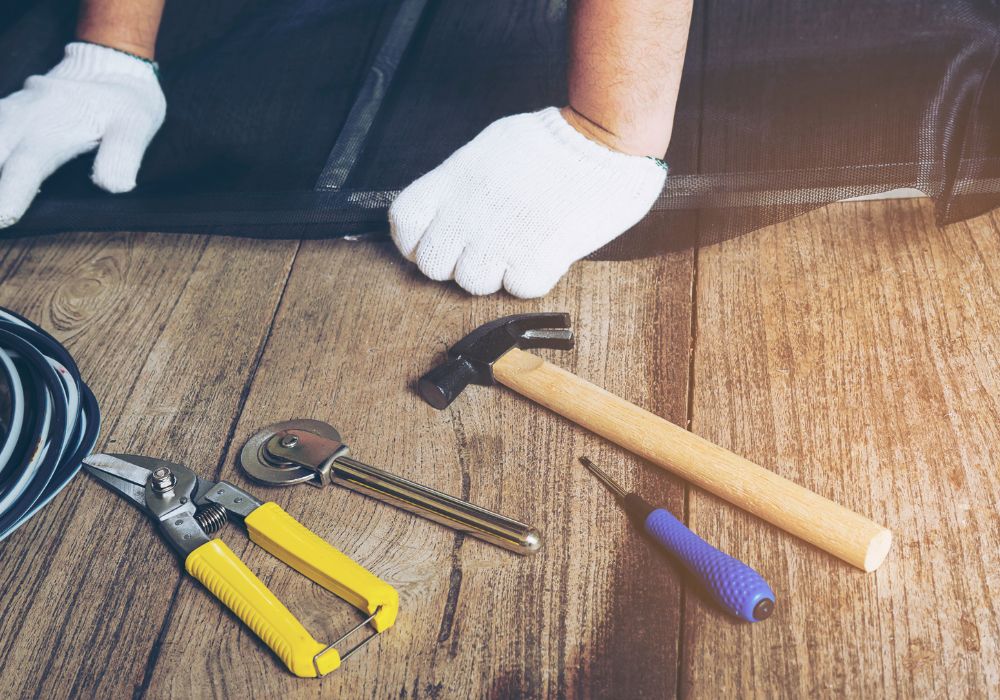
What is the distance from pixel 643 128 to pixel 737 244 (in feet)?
0.61

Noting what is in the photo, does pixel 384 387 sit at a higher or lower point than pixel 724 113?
lower

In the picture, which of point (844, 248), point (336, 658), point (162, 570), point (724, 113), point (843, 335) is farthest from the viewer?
point (724, 113)

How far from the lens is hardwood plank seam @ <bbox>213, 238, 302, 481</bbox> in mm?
884

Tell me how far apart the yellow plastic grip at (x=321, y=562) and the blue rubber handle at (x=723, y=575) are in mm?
239

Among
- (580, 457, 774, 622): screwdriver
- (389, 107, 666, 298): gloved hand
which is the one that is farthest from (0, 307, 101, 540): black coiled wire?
(580, 457, 774, 622): screwdriver

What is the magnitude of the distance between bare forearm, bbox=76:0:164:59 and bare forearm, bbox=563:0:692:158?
747 mm

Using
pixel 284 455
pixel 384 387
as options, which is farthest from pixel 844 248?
pixel 284 455

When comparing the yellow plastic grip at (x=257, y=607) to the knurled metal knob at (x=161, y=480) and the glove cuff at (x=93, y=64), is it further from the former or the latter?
the glove cuff at (x=93, y=64)

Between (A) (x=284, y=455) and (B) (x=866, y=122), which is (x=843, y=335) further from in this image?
(A) (x=284, y=455)

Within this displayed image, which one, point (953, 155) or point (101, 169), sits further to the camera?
point (101, 169)

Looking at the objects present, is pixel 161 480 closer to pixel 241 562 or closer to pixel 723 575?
pixel 241 562

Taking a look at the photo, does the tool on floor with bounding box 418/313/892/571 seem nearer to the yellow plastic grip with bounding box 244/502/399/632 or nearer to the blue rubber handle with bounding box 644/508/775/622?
the blue rubber handle with bounding box 644/508/775/622

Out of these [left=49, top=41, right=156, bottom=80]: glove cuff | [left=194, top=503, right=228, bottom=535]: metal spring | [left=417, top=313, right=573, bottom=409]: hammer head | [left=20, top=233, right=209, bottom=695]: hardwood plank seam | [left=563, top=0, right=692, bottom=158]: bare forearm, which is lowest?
[left=20, top=233, right=209, bottom=695]: hardwood plank seam

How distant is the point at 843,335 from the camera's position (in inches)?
36.4
